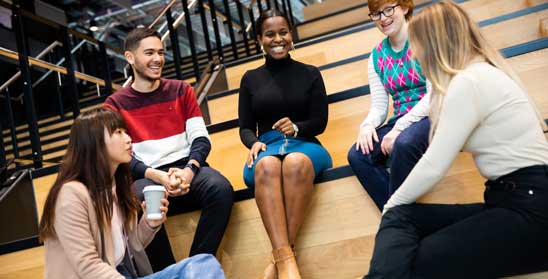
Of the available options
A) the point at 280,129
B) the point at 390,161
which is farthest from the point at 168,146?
the point at 390,161

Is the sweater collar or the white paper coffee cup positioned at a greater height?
the sweater collar

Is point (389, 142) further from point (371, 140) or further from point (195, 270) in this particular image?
point (195, 270)

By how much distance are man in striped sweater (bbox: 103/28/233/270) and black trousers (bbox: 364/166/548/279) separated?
→ 0.75 metres

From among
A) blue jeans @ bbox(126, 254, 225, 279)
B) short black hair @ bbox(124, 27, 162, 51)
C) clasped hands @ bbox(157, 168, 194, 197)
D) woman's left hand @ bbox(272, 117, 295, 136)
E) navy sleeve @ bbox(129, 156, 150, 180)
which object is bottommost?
blue jeans @ bbox(126, 254, 225, 279)

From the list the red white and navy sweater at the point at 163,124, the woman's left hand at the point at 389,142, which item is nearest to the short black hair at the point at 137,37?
the red white and navy sweater at the point at 163,124

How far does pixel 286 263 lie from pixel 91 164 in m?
0.67

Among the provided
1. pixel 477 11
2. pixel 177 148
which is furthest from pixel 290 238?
pixel 477 11

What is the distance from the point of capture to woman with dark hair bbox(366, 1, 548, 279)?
129 cm

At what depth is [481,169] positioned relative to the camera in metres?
1.39

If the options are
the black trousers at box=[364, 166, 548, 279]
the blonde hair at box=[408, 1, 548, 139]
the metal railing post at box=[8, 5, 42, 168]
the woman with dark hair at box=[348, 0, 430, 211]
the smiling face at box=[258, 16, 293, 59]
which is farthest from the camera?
the metal railing post at box=[8, 5, 42, 168]

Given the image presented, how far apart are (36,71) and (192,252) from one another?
247 inches

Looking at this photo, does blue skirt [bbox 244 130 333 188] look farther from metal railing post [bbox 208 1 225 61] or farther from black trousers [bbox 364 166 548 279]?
metal railing post [bbox 208 1 225 61]

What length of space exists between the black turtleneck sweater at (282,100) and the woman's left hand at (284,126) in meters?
0.11

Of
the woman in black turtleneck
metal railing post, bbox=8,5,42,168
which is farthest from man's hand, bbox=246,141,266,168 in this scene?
metal railing post, bbox=8,5,42,168
